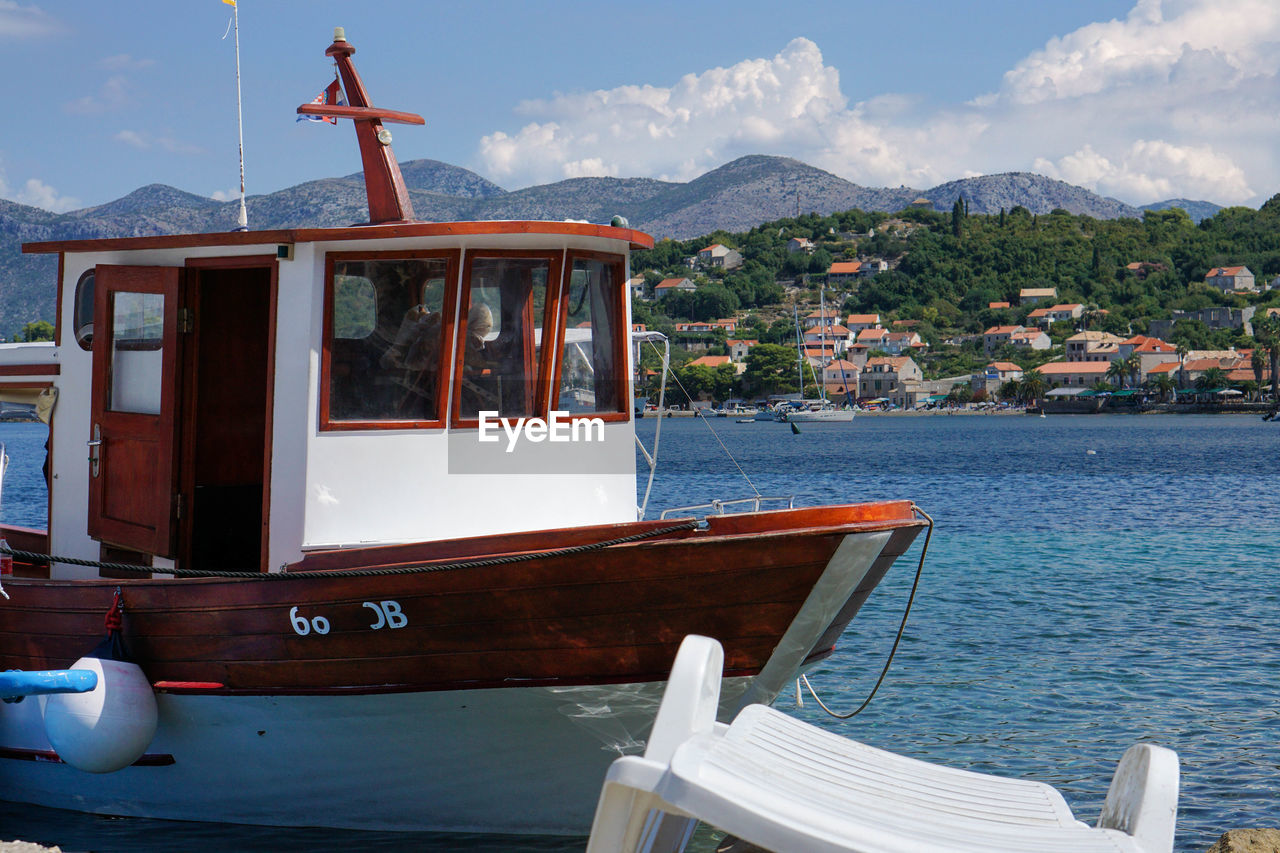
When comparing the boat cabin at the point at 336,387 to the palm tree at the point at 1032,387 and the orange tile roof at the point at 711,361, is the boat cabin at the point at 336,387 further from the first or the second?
the orange tile roof at the point at 711,361

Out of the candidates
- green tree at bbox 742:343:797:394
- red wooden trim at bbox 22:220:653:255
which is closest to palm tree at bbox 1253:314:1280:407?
green tree at bbox 742:343:797:394

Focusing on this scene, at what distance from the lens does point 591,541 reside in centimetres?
591

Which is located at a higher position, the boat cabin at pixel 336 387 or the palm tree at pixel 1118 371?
the palm tree at pixel 1118 371

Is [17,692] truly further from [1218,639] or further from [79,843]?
[1218,639]

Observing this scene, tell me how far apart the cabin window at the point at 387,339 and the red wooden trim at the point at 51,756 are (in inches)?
86.6

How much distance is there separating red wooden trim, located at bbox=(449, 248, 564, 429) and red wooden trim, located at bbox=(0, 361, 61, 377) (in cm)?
302

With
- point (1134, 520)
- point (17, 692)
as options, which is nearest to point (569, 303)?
point (17, 692)

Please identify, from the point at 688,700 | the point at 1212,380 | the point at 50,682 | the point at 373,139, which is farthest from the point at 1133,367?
the point at 688,700

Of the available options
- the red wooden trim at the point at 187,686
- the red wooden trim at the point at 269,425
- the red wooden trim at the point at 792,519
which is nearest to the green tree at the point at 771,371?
the red wooden trim at the point at 269,425

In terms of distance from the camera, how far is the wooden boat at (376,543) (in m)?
6.00

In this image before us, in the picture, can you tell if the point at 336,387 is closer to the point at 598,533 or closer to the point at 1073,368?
the point at 598,533

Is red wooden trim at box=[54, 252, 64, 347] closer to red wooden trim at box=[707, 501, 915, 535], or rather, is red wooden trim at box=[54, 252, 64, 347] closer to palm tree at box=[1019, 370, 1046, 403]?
red wooden trim at box=[707, 501, 915, 535]

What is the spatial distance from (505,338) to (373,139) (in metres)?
2.13

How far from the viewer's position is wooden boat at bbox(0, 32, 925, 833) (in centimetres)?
600
